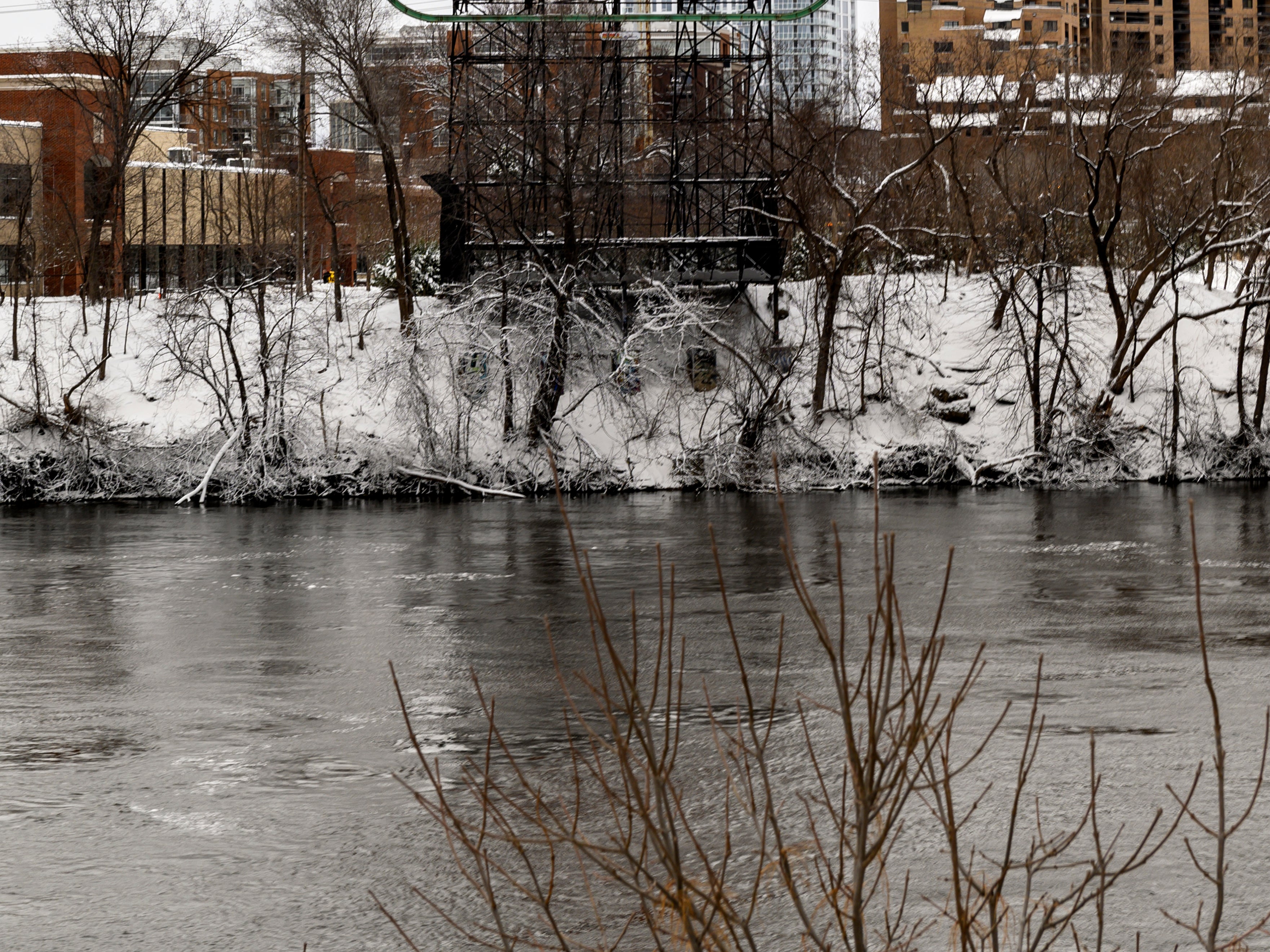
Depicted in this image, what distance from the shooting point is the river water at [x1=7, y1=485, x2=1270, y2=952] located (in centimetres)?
873

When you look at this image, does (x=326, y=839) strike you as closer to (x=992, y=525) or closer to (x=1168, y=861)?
(x=1168, y=861)

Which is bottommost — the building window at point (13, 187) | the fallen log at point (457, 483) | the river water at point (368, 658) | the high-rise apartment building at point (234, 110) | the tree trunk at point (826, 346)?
the river water at point (368, 658)

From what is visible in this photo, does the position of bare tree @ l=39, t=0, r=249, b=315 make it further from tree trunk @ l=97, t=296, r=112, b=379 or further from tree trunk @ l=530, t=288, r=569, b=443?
tree trunk @ l=530, t=288, r=569, b=443

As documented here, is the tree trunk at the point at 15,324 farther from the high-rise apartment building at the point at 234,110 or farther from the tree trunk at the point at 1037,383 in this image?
the tree trunk at the point at 1037,383

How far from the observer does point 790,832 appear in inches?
373

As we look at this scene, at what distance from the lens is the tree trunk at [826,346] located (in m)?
38.9

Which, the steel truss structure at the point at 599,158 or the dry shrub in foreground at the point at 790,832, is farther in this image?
the steel truss structure at the point at 599,158

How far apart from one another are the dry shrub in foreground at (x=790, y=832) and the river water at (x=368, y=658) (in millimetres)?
438

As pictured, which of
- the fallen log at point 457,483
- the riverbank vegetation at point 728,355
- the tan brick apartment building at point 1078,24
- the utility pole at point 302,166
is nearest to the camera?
the fallen log at point 457,483

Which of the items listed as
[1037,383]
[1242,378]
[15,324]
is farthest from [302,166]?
[1242,378]

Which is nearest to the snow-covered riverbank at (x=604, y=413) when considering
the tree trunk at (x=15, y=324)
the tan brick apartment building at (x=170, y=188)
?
the tree trunk at (x=15, y=324)

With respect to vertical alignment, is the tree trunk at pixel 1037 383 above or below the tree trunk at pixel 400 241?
below

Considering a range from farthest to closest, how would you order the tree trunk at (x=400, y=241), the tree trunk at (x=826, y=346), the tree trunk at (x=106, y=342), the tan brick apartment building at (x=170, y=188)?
1. the tan brick apartment building at (x=170, y=188)
2. the tree trunk at (x=400, y=241)
3. the tree trunk at (x=106, y=342)
4. the tree trunk at (x=826, y=346)

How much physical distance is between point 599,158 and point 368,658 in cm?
2435
